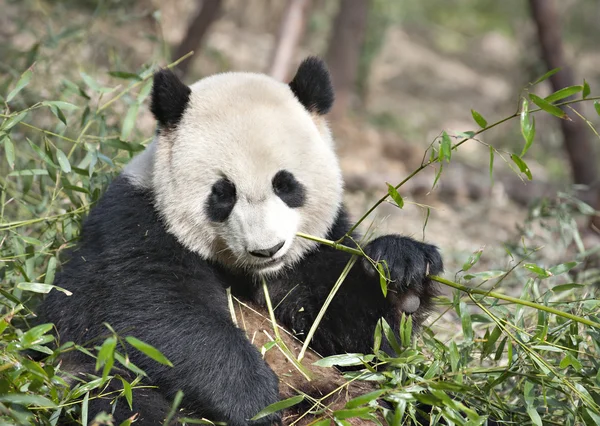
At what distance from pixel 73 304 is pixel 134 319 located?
0.35 m

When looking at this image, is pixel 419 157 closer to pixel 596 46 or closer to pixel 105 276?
pixel 105 276

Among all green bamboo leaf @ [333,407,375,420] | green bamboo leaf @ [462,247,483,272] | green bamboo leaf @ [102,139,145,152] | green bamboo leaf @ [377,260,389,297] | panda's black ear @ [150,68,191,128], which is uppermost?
panda's black ear @ [150,68,191,128]

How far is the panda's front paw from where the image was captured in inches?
119

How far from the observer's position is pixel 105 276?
119 inches

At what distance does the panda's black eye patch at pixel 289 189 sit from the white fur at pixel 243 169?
23 mm

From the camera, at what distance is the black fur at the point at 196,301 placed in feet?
9.44

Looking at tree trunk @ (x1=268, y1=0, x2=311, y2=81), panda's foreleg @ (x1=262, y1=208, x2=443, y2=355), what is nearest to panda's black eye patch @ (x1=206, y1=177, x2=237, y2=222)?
panda's foreleg @ (x1=262, y1=208, x2=443, y2=355)

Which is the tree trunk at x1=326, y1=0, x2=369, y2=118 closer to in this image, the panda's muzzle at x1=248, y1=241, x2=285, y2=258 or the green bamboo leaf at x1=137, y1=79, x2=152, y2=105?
the green bamboo leaf at x1=137, y1=79, x2=152, y2=105

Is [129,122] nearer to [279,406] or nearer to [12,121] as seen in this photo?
[12,121]

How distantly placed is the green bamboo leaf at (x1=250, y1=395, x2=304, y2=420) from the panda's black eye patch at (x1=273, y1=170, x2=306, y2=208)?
0.82m

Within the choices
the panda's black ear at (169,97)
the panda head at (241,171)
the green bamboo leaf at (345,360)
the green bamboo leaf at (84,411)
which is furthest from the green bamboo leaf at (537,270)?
the green bamboo leaf at (84,411)

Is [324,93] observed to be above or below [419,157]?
above

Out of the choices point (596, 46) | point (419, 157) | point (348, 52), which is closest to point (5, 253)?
point (419, 157)

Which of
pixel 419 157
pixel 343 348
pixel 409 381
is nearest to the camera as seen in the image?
pixel 409 381
